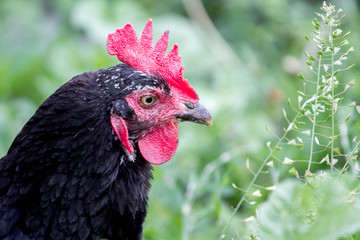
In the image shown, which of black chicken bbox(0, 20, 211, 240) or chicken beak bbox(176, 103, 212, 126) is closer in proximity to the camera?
black chicken bbox(0, 20, 211, 240)

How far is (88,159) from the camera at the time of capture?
6.07ft

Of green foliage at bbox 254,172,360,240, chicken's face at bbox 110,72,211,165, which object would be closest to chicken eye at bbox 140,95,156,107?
chicken's face at bbox 110,72,211,165

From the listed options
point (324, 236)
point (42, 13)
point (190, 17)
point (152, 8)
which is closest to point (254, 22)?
point (190, 17)

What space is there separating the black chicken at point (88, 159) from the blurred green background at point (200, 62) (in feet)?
3.54

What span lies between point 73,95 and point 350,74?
2.69m

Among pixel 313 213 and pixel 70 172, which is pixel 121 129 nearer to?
pixel 70 172

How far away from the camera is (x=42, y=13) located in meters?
5.96

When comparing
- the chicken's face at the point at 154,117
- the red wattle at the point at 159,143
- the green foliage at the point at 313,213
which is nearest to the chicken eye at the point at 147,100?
the chicken's face at the point at 154,117

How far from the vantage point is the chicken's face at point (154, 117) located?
6.33 ft

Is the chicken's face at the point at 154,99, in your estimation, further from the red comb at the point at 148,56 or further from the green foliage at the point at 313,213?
the green foliage at the point at 313,213

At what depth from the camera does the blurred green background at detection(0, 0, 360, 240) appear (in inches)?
143

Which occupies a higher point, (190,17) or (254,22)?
(190,17)

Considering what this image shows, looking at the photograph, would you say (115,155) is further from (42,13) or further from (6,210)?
(42,13)

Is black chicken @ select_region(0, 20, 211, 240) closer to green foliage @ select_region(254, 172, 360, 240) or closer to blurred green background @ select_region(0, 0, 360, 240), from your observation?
green foliage @ select_region(254, 172, 360, 240)
